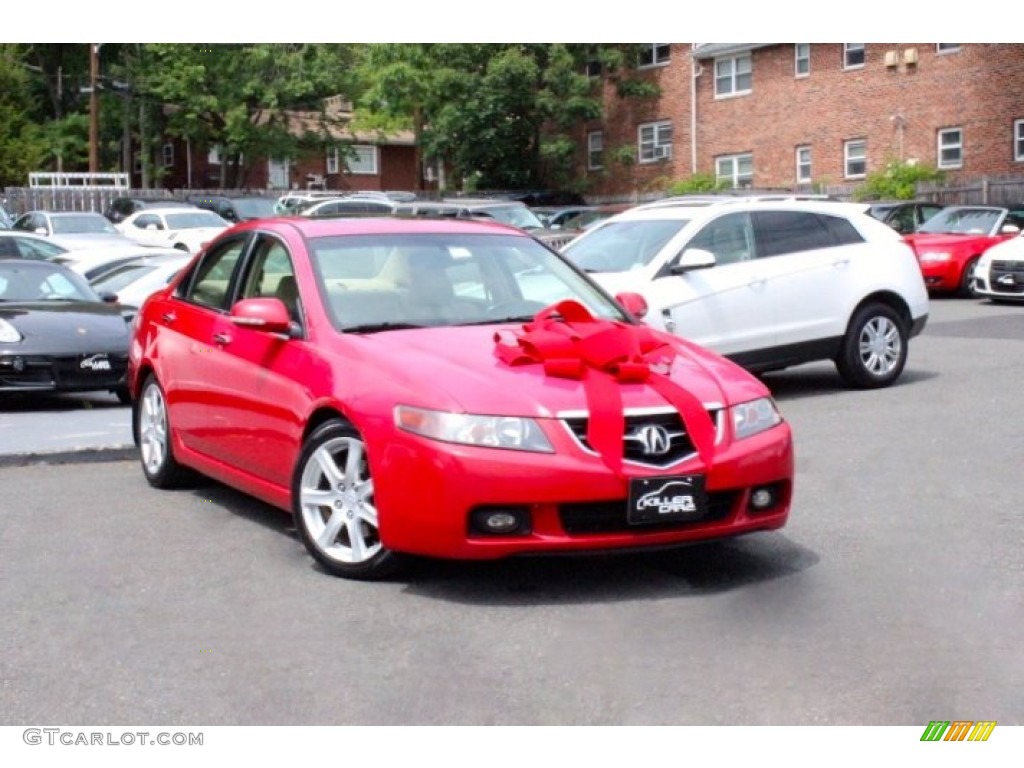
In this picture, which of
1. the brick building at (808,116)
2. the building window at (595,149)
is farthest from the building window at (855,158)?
the building window at (595,149)

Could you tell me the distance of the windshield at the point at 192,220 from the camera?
33.0 m

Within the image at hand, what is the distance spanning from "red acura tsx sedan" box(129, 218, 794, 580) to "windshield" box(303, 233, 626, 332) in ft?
0.03

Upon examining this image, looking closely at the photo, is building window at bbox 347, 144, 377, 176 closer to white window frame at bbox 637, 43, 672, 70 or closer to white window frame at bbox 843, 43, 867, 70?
white window frame at bbox 637, 43, 672, 70

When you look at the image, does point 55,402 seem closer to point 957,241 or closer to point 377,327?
point 377,327

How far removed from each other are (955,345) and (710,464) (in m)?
11.1

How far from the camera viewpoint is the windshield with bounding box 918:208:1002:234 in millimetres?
25984

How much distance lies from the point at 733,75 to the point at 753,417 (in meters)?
40.1

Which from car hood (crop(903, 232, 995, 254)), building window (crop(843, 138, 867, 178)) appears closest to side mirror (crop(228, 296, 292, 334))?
car hood (crop(903, 232, 995, 254))

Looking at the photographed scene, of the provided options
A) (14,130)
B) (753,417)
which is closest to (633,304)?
(753,417)

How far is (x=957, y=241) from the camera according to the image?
82.2 ft

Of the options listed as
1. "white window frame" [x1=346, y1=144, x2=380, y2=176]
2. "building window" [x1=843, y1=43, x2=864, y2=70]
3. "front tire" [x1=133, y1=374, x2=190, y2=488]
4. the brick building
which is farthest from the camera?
"white window frame" [x1=346, y1=144, x2=380, y2=176]

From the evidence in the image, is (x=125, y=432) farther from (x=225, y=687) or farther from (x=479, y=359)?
(x=225, y=687)

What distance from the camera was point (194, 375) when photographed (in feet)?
26.6

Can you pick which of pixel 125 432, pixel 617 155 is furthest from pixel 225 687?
pixel 617 155
